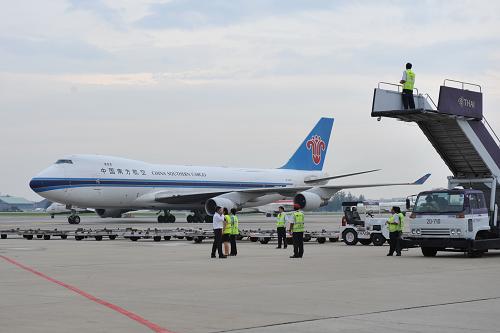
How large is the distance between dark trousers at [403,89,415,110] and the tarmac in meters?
4.14

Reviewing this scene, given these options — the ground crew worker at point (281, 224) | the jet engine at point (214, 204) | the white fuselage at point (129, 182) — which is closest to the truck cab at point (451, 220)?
the ground crew worker at point (281, 224)

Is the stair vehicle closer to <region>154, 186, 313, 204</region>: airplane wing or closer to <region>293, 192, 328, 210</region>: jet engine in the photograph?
<region>293, 192, 328, 210</region>: jet engine

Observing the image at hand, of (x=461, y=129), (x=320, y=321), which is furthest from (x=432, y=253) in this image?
(x=320, y=321)

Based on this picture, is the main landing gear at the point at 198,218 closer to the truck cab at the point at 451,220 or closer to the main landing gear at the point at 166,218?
the main landing gear at the point at 166,218

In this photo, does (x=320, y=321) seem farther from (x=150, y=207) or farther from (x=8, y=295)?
(x=150, y=207)

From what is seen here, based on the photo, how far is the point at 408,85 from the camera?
21797mm

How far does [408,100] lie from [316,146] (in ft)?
148

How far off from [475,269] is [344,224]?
35.8ft

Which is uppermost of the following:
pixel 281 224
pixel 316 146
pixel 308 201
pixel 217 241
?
pixel 316 146

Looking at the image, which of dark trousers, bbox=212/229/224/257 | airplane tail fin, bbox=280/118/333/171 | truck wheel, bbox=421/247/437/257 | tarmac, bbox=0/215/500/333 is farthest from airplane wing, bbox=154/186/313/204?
dark trousers, bbox=212/229/224/257

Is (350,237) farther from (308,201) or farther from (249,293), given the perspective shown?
(308,201)

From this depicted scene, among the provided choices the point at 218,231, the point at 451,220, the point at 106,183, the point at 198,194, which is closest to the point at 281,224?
the point at 218,231

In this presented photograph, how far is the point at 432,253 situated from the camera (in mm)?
22641

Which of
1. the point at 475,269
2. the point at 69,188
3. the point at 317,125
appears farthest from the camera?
the point at 317,125
